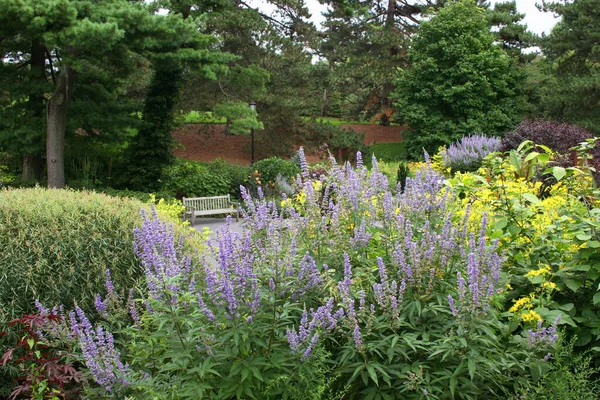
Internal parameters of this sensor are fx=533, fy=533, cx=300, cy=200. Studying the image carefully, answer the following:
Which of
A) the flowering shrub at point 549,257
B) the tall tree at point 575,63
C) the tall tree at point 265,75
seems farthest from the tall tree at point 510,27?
the flowering shrub at point 549,257

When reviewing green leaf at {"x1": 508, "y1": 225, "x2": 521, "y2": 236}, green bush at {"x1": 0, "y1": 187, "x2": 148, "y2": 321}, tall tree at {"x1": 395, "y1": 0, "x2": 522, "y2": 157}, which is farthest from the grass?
green leaf at {"x1": 508, "y1": 225, "x2": 521, "y2": 236}

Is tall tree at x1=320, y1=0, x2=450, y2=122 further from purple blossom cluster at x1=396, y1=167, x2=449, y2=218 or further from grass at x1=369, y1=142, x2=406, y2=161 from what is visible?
purple blossom cluster at x1=396, y1=167, x2=449, y2=218

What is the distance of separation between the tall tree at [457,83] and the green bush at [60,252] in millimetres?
19514

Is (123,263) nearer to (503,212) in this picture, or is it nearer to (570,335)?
(503,212)

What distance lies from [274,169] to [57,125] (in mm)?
5976

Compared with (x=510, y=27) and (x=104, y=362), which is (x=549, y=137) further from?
(x=510, y=27)

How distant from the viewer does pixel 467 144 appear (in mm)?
13812

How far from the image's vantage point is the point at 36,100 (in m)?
14.0

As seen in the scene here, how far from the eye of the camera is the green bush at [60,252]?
3903mm

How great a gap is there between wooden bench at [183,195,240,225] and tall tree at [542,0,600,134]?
12.5 m

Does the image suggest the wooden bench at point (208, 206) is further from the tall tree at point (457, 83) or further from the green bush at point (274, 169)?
the tall tree at point (457, 83)

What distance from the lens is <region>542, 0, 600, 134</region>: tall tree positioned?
60.4ft

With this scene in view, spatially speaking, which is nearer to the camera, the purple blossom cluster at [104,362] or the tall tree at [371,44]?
the purple blossom cluster at [104,362]

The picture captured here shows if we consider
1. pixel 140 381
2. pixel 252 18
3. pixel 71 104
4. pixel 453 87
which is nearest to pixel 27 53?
pixel 71 104
